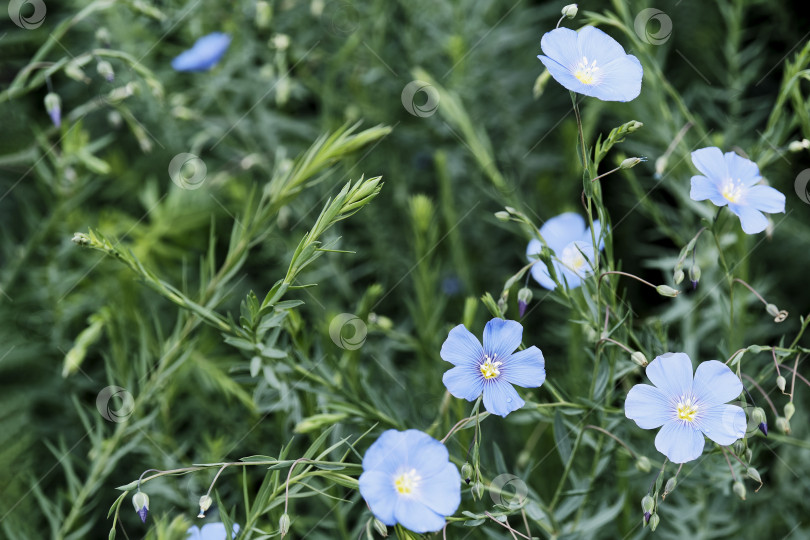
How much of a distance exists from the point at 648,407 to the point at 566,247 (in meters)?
0.36

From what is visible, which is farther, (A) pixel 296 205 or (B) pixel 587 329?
(A) pixel 296 205

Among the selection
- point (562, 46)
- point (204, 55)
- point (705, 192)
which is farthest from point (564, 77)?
point (204, 55)

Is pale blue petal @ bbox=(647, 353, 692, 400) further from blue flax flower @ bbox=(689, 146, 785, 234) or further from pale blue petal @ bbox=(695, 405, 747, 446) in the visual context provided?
blue flax flower @ bbox=(689, 146, 785, 234)

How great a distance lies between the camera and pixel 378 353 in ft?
4.52

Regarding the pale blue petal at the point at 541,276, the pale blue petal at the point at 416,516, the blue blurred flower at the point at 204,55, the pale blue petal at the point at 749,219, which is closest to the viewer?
the pale blue petal at the point at 416,516

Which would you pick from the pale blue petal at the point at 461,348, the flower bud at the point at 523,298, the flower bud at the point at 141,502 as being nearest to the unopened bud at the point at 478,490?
the pale blue petal at the point at 461,348

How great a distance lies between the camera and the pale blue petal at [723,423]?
0.73 m

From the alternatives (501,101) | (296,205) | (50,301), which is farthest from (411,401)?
(501,101)

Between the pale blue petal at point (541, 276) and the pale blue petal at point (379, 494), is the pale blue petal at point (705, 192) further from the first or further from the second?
the pale blue petal at point (379, 494)

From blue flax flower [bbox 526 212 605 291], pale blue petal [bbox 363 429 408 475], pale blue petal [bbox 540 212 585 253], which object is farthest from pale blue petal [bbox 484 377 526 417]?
pale blue petal [bbox 540 212 585 253]

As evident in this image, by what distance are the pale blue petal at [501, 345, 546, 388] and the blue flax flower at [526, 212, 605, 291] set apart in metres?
0.18

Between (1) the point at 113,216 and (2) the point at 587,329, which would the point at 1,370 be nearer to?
(1) the point at 113,216

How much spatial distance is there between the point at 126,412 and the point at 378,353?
0.45 meters

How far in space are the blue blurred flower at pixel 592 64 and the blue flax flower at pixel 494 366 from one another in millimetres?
264
